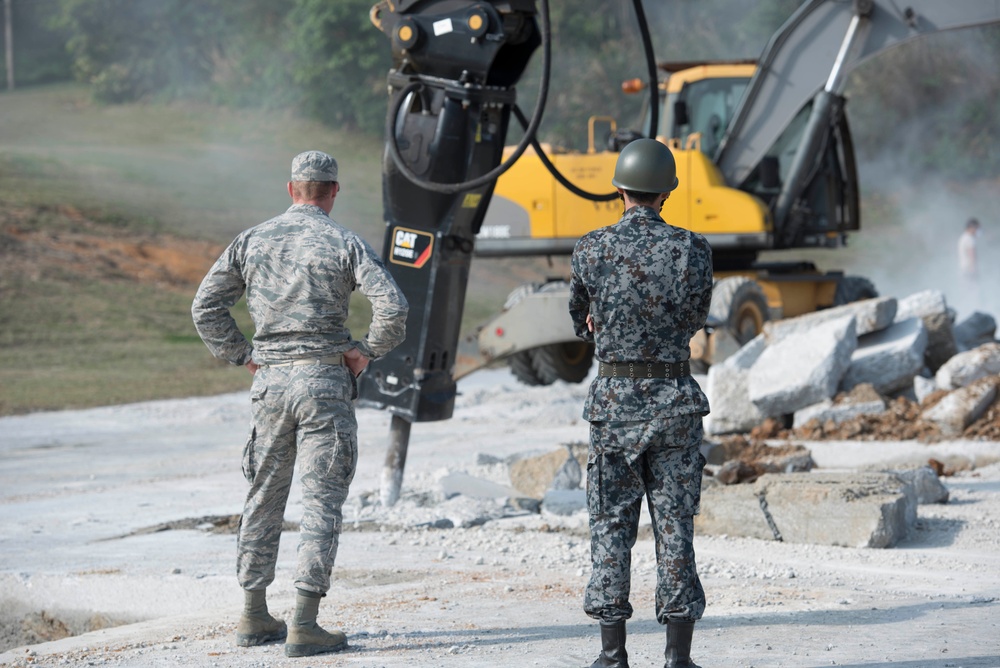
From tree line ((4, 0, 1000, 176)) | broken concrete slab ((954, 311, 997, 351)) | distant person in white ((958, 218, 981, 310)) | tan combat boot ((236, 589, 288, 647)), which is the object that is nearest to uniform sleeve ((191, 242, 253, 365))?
tan combat boot ((236, 589, 288, 647))

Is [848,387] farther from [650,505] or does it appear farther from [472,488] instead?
[650,505]

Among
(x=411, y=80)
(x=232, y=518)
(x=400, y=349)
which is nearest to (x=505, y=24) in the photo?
(x=411, y=80)

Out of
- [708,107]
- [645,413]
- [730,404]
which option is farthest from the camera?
[708,107]

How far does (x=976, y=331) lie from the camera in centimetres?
1598

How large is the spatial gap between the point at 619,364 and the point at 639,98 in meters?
33.3

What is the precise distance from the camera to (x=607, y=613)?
14.7 feet

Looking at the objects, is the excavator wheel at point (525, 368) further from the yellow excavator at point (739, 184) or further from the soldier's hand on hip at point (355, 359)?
the soldier's hand on hip at point (355, 359)

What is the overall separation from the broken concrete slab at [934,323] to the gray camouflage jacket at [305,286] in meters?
9.49

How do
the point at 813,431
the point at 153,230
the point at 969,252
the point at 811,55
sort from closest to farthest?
1. the point at 813,431
2. the point at 811,55
3. the point at 969,252
4. the point at 153,230

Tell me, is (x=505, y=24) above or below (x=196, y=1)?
below

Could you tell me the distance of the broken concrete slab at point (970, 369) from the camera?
1190cm

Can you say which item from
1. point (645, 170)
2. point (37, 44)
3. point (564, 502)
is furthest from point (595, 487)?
point (37, 44)

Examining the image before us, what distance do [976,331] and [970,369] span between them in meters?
4.33

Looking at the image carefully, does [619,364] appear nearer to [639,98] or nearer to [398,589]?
[398,589]
